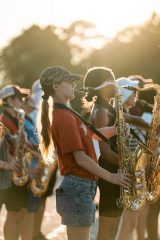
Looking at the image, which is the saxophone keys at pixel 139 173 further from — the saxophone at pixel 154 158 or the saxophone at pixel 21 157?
the saxophone at pixel 21 157

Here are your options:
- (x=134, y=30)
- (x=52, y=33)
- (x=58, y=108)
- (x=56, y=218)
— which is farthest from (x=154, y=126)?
(x=52, y=33)

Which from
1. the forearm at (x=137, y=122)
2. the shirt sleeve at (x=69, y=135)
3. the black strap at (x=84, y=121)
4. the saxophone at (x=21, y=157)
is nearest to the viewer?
the shirt sleeve at (x=69, y=135)

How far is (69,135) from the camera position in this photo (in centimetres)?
630

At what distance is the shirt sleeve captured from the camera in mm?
6293

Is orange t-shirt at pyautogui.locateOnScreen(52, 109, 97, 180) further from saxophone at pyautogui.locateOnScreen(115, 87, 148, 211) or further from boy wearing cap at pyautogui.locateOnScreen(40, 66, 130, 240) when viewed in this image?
saxophone at pyautogui.locateOnScreen(115, 87, 148, 211)

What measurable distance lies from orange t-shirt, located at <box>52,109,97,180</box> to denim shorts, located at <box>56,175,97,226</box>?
0.06 meters

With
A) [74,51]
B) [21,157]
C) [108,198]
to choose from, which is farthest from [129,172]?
[74,51]

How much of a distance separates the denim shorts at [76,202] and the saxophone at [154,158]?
2128 mm

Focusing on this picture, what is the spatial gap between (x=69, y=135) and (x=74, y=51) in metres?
66.3

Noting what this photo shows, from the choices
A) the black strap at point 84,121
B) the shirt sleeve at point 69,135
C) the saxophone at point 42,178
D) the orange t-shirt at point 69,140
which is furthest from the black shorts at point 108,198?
the saxophone at point 42,178

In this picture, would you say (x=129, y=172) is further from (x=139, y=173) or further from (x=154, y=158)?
(x=154, y=158)

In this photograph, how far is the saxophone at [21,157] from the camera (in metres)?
9.57

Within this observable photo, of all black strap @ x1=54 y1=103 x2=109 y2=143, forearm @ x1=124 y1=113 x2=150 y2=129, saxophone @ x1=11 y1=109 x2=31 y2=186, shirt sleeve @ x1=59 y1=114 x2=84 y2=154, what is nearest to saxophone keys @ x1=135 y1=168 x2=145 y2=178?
black strap @ x1=54 y1=103 x2=109 y2=143

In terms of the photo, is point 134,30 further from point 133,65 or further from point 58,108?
point 58,108
